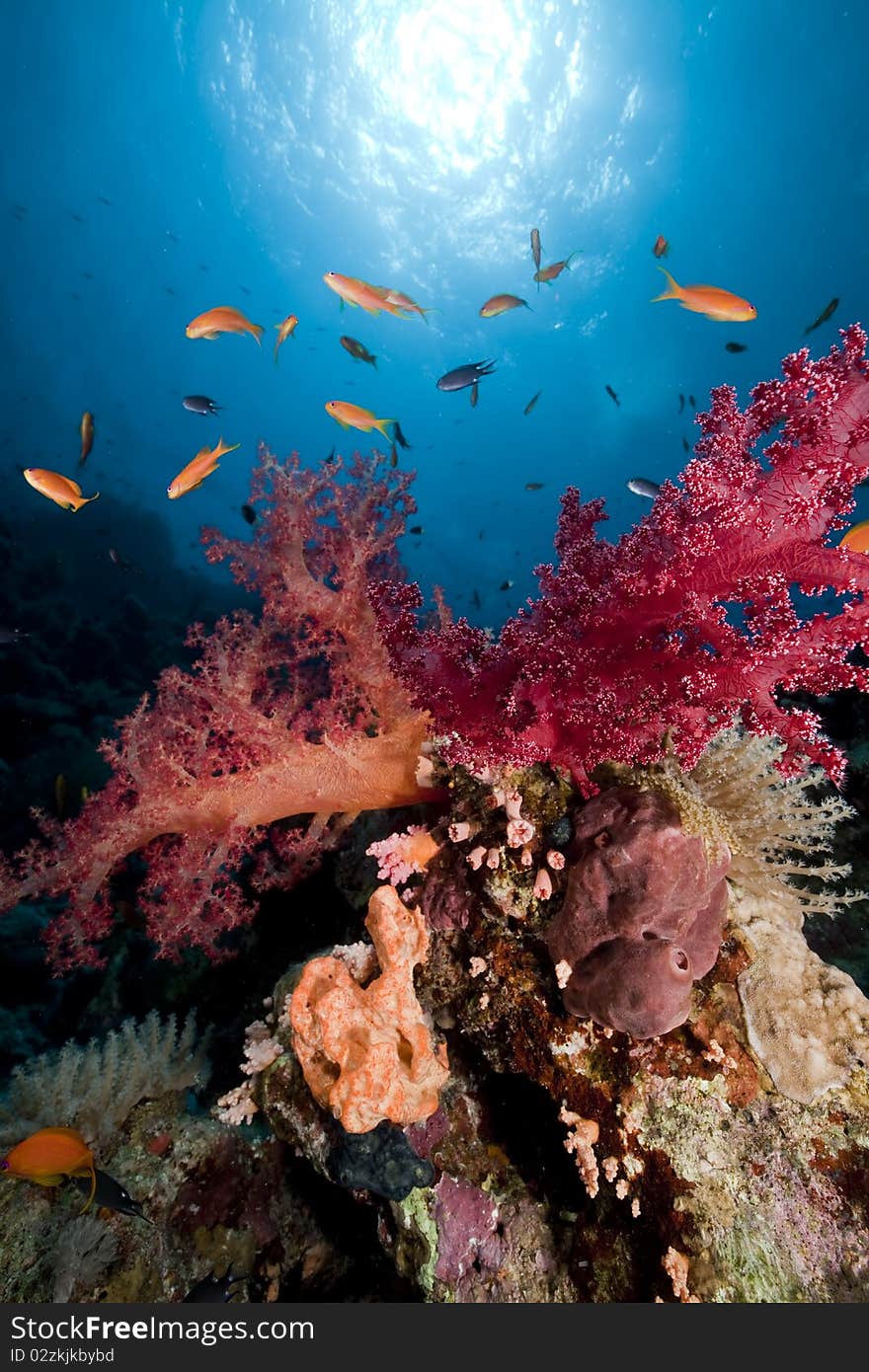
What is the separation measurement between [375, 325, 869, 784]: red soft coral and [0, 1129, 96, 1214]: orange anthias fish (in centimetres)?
272

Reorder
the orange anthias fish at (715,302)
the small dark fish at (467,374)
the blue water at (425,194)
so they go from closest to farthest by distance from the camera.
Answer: the orange anthias fish at (715,302) < the small dark fish at (467,374) < the blue water at (425,194)

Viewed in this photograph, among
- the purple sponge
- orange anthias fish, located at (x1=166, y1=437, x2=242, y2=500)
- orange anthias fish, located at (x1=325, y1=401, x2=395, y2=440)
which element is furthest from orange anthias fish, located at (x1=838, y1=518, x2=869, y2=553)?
orange anthias fish, located at (x1=325, y1=401, x2=395, y2=440)

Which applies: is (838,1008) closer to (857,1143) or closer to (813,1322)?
(857,1143)

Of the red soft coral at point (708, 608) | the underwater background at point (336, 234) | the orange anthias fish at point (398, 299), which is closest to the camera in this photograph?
the red soft coral at point (708, 608)

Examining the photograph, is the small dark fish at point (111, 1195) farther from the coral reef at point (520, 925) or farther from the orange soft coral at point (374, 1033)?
the orange soft coral at point (374, 1033)

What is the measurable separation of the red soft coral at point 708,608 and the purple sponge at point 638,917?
34 centimetres

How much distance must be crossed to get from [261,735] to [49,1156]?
2.25m

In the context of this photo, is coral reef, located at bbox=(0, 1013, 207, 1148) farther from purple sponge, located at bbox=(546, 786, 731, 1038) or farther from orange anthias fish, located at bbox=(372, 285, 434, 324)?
orange anthias fish, located at bbox=(372, 285, 434, 324)

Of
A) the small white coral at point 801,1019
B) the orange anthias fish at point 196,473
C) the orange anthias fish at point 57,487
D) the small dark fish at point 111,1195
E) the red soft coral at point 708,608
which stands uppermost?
the orange anthias fish at point 196,473

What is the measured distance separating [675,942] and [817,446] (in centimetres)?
191

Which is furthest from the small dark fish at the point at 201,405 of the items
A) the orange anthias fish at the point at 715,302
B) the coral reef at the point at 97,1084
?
the coral reef at the point at 97,1084

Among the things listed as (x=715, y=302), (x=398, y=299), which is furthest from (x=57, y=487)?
(x=715, y=302)

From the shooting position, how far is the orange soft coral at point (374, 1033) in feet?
7.98

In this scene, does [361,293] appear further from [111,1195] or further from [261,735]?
Result: [111,1195]
